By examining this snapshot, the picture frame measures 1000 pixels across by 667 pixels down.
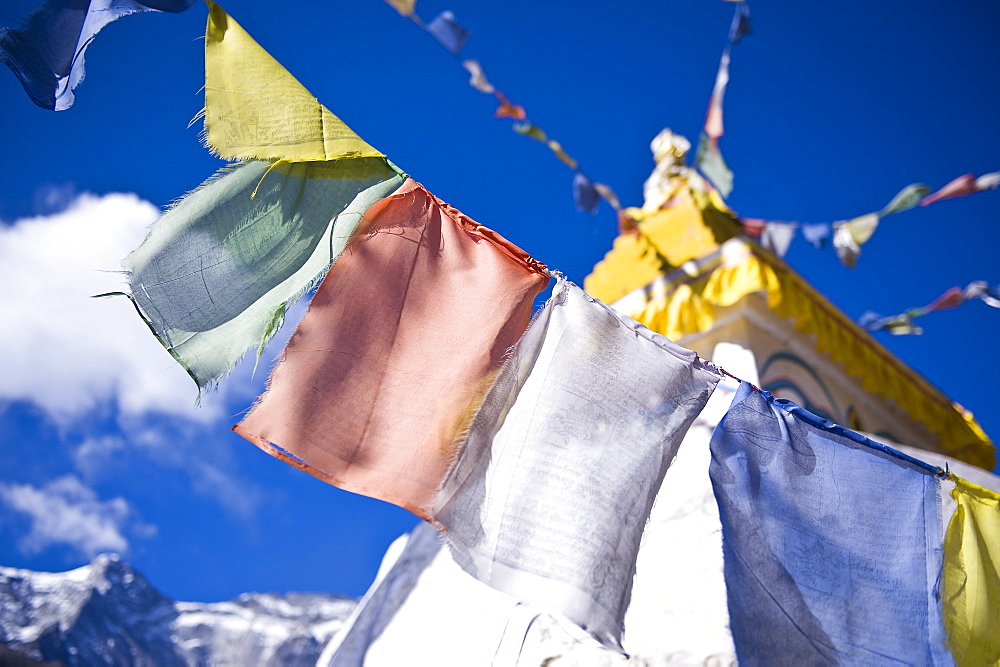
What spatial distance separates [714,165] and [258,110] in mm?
3151

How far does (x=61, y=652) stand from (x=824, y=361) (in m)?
6.40

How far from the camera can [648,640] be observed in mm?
2904

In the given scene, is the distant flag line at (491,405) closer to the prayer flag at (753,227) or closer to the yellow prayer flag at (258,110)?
the yellow prayer flag at (258,110)

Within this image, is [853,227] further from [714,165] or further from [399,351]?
[399,351]

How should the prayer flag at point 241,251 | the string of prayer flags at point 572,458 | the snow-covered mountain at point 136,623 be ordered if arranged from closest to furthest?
the string of prayer flags at point 572,458 → the prayer flag at point 241,251 → the snow-covered mountain at point 136,623

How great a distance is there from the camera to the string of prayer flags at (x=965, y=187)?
14.1 ft

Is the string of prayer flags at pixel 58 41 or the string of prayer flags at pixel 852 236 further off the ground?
the string of prayer flags at pixel 852 236

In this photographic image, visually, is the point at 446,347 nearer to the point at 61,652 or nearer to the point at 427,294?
the point at 427,294

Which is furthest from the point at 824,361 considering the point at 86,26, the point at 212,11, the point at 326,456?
the point at 86,26

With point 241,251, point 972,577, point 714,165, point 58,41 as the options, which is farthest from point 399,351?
point 714,165

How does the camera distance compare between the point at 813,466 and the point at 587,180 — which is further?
the point at 587,180

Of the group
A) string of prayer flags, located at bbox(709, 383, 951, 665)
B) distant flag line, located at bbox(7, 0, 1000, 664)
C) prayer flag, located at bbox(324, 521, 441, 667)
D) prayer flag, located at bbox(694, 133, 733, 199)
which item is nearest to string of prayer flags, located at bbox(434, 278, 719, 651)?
distant flag line, located at bbox(7, 0, 1000, 664)

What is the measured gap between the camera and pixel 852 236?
14.9ft

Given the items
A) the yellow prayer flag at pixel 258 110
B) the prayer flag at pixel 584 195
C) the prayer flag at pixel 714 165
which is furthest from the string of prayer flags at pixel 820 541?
the prayer flag at pixel 584 195
